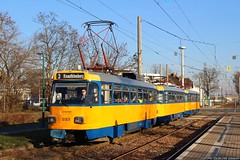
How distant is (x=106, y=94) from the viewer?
14312mm

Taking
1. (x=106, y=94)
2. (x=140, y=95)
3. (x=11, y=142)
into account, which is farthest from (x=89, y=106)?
(x=140, y=95)

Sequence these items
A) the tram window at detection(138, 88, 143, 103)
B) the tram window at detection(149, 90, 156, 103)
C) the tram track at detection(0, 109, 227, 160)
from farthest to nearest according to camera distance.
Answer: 1. the tram window at detection(149, 90, 156, 103)
2. the tram window at detection(138, 88, 143, 103)
3. the tram track at detection(0, 109, 227, 160)

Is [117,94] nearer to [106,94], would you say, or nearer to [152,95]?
[106,94]

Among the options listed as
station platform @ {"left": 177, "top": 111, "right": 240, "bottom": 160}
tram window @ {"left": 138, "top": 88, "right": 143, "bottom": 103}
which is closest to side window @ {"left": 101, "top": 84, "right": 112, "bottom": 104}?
station platform @ {"left": 177, "top": 111, "right": 240, "bottom": 160}

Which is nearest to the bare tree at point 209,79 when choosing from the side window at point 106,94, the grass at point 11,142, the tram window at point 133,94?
the tram window at point 133,94

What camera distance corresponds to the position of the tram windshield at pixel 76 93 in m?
13.4

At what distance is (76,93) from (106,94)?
1.35 meters

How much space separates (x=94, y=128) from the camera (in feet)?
43.7

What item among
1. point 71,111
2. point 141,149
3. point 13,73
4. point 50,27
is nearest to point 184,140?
point 141,149

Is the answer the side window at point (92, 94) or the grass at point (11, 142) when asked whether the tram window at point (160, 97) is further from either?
the side window at point (92, 94)

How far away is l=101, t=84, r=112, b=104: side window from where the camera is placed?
14.0 metres

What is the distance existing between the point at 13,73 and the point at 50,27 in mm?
7645

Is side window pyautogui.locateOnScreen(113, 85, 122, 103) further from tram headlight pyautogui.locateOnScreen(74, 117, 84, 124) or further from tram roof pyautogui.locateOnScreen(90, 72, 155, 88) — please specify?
tram headlight pyautogui.locateOnScreen(74, 117, 84, 124)

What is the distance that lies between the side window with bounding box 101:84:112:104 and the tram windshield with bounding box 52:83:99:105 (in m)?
0.46
